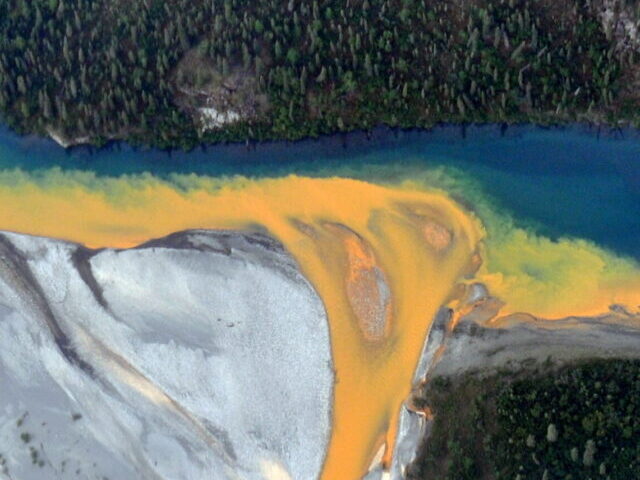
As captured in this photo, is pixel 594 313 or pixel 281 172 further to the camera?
pixel 281 172

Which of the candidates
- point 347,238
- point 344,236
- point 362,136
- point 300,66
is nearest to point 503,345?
point 347,238

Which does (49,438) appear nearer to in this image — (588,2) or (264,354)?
(264,354)

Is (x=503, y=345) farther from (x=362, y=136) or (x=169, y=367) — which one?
(x=169, y=367)

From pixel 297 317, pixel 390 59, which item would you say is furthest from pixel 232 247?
pixel 390 59

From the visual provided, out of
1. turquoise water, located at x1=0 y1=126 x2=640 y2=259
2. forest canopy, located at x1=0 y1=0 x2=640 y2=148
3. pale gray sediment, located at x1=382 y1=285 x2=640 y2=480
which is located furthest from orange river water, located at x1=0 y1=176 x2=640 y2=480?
forest canopy, located at x1=0 y1=0 x2=640 y2=148

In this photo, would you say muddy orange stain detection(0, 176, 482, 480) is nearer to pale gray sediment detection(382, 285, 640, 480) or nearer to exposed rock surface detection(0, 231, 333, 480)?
pale gray sediment detection(382, 285, 640, 480)

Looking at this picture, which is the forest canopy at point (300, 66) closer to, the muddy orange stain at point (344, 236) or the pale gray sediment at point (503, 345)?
the muddy orange stain at point (344, 236)
